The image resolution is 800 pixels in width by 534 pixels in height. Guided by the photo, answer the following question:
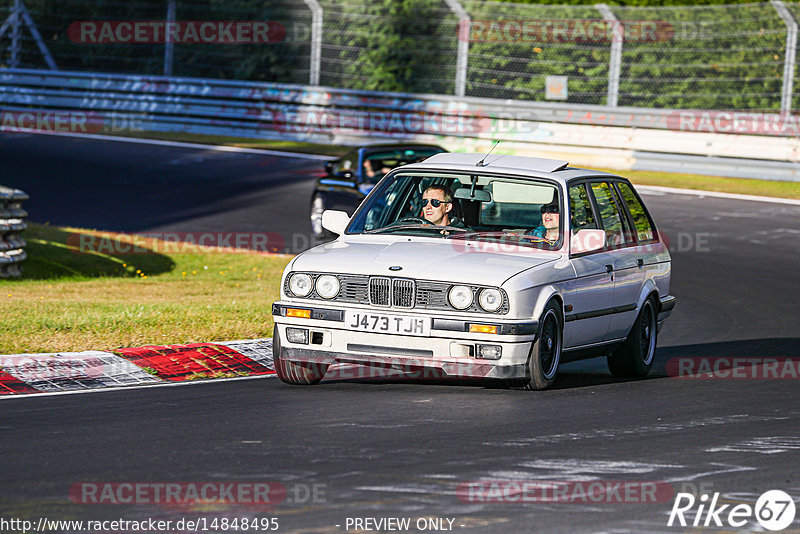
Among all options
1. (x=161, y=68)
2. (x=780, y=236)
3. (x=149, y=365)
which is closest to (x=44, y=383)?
(x=149, y=365)

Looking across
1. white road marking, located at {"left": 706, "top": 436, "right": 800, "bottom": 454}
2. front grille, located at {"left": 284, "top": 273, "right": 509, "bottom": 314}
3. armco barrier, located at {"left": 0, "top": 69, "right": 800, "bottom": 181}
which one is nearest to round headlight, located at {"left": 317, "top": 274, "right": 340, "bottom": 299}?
front grille, located at {"left": 284, "top": 273, "right": 509, "bottom": 314}

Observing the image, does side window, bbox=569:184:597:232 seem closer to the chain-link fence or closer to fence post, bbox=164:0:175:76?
the chain-link fence

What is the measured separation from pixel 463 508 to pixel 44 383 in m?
4.07

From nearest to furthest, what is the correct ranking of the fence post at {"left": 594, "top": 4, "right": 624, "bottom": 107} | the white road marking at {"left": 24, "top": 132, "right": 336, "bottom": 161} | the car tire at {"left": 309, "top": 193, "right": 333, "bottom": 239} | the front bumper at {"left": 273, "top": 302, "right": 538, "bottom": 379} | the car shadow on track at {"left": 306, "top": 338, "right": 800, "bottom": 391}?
1. the front bumper at {"left": 273, "top": 302, "right": 538, "bottom": 379}
2. the car shadow on track at {"left": 306, "top": 338, "right": 800, "bottom": 391}
3. the car tire at {"left": 309, "top": 193, "right": 333, "bottom": 239}
4. the fence post at {"left": 594, "top": 4, "right": 624, "bottom": 107}
5. the white road marking at {"left": 24, "top": 132, "right": 336, "bottom": 161}

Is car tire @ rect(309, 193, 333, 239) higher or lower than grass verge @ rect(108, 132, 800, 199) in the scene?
lower

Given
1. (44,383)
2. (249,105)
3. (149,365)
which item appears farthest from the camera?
(249,105)

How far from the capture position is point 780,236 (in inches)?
750

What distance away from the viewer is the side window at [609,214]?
988 centimetres

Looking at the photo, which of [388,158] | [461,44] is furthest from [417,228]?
[461,44]

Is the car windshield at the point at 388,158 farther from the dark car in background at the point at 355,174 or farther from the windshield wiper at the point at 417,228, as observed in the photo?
the windshield wiper at the point at 417,228

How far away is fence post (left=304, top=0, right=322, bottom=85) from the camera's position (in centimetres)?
2988

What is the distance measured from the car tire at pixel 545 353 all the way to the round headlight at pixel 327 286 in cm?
131

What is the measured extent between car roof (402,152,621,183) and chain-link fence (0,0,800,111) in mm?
16325

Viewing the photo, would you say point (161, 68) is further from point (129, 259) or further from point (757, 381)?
point (757, 381)
